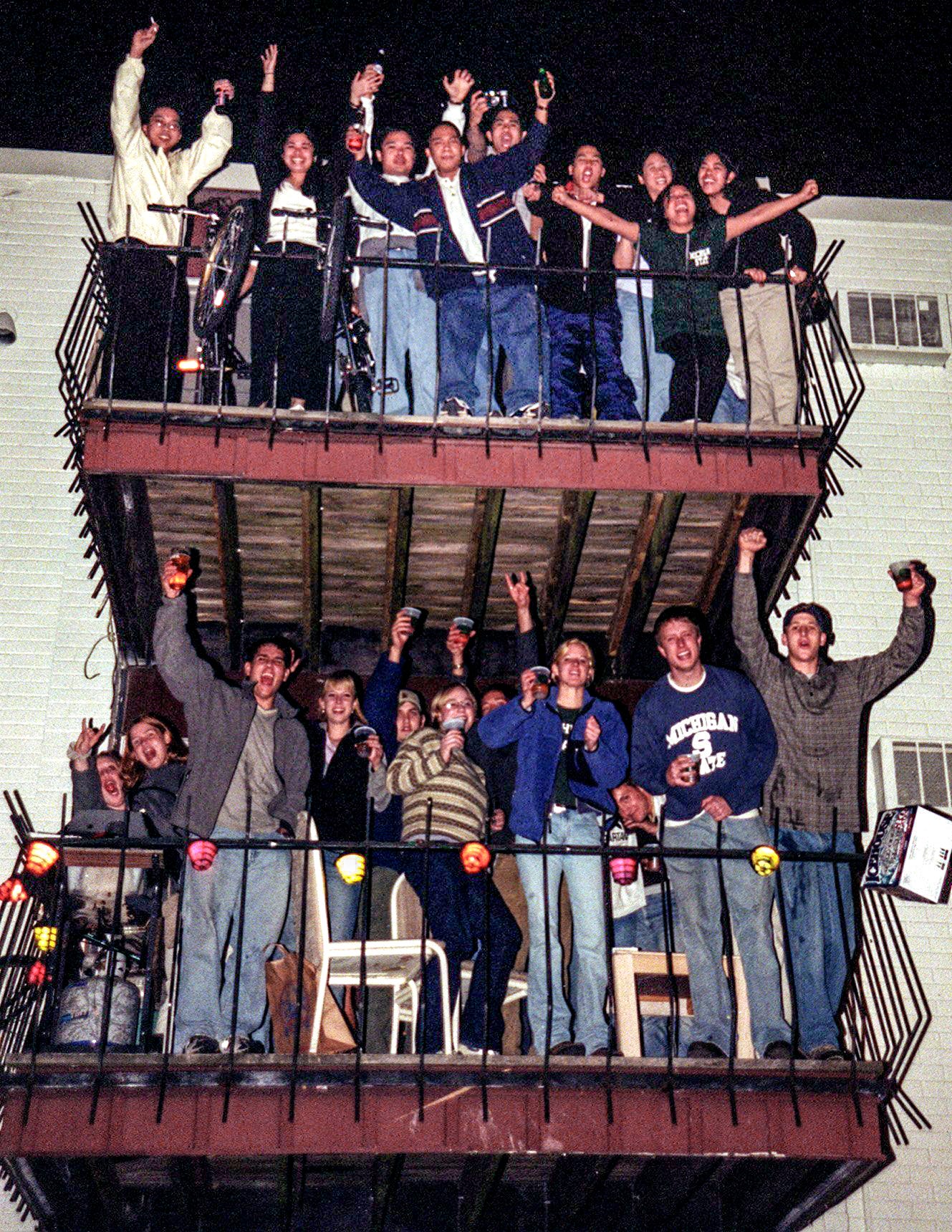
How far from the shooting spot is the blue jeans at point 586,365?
930 centimetres

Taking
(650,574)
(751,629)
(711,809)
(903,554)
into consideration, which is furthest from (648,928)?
(903,554)

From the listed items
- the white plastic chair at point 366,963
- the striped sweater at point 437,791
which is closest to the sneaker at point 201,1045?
the white plastic chair at point 366,963

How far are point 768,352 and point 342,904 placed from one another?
4111 mm

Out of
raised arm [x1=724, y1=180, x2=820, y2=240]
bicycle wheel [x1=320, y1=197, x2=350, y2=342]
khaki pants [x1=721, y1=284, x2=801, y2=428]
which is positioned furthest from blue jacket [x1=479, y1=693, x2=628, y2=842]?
raised arm [x1=724, y1=180, x2=820, y2=240]

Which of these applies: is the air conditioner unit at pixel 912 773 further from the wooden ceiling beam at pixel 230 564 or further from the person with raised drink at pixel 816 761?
the wooden ceiling beam at pixel 230 564

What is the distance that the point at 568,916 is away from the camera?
28.4 ft

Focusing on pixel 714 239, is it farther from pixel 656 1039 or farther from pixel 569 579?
pixel 656 1039

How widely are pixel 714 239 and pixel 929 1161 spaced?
575cm

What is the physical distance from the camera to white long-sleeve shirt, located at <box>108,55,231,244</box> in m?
9.98

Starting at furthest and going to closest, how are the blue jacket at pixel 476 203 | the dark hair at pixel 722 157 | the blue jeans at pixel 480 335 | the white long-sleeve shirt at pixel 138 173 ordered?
the dark hair at pixel 722 157
the white long-sleeve shirt at pixel 138 173
the blue jacket at pixel 476 203
the blue jeans at pixel 480 335

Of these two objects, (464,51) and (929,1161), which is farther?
(464,51)

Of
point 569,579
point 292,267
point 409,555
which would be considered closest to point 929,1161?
point 569,579

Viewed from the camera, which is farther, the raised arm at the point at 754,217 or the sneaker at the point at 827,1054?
the raised arm at the point at 754,217

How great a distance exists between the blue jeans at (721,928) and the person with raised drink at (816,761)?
0.17 meters
